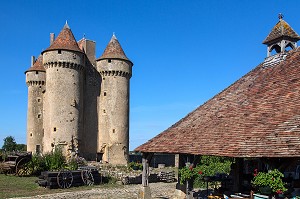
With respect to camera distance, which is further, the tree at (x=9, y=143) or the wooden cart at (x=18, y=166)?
the tree at (x=9, y=143)

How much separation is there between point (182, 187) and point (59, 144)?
2272 cm

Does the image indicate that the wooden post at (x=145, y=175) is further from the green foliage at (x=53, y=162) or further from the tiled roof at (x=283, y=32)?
the green foliage at (x=53, y=162)

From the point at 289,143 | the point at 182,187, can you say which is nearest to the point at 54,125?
the point at 182,187

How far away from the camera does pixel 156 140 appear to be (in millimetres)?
15539

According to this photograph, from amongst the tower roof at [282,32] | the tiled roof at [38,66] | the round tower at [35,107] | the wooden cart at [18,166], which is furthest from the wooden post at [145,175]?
the tiled roof at [38,66]

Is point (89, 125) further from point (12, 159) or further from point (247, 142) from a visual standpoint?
point (247, 142)

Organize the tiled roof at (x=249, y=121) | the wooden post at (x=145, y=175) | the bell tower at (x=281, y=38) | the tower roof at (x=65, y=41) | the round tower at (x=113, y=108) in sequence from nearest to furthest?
the tiled roof at (x=249, y=121), the wooden post at (x=145, y=175), the bell tower at (x=281, y=38), the tower roof at (x=65, y=41), the round tower at (x=113, y=108)

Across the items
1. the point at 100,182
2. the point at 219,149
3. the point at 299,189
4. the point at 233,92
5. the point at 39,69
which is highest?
the point at 39,69

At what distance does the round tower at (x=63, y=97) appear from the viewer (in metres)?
37.1

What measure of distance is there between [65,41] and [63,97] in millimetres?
6370

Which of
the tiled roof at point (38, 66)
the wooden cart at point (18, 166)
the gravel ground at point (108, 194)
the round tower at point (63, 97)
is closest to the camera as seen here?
the gravel ground at point (108, 194)

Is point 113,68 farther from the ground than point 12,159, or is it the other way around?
point 113,68

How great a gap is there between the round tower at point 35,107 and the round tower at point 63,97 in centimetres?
391

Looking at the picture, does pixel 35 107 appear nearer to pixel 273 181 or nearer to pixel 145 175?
pixel 145 175
